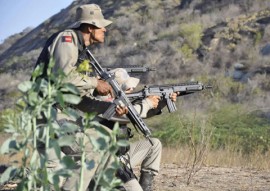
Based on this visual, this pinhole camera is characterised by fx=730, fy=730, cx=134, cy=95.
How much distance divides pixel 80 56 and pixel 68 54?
0.79ft

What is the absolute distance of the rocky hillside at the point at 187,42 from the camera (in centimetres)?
2969

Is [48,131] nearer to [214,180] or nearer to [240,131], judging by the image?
[214,180]

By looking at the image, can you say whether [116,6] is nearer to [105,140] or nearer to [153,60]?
[153,60]

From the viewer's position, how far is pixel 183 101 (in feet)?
78.0

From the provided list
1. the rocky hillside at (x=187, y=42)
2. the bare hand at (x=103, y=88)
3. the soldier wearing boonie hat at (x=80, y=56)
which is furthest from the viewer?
the rocky hillside at (x=187, y=42)

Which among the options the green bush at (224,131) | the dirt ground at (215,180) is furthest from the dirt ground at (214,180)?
the green bush at (224,131)

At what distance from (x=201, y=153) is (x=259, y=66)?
20471 mm

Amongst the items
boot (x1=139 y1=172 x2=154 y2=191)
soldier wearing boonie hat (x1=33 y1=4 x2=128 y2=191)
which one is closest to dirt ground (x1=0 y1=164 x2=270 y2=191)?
boot (x1=139 y1=172 x2=154 y2=191)

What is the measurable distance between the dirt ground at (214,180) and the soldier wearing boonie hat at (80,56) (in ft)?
6.39

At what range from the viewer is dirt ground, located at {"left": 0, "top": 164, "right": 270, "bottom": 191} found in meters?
6.86

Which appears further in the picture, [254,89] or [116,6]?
[116,6]

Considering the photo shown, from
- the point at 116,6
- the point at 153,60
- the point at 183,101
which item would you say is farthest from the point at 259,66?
the point at 116,6

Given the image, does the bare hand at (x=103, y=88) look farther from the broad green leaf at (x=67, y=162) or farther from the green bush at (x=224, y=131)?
the green bush at (x=224, y=131)

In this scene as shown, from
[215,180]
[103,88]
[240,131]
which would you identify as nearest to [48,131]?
[103,88]
